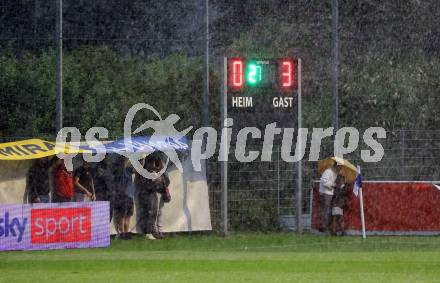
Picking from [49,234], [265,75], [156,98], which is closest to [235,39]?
[156,98]

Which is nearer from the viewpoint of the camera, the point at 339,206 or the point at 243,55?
the point at 339,206

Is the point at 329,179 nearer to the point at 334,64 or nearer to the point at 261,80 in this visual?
the point at 261,80

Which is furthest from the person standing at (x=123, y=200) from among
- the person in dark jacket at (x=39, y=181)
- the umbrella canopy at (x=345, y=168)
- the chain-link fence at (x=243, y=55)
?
the umbrella canopy at (x=345, y=168)

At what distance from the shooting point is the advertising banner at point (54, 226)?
21.5 metres

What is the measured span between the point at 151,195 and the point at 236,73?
10.3 ft

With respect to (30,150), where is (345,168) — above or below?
below

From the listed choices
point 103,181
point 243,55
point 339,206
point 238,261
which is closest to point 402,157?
point 339,206

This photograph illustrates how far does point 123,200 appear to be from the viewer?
25.4 metres

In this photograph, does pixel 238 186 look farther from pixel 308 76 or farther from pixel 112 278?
pixel 112 278

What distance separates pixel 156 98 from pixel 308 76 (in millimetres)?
5516

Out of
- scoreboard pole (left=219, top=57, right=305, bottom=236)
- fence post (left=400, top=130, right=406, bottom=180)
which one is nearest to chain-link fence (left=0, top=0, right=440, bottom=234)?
fence post (left=400, top=130, right=406, bottom=180)

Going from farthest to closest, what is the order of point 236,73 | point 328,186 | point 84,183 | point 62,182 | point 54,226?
1. point 328,186
2. point 236,73
3. point 84,183
4. point 62,182
5. point 54,226

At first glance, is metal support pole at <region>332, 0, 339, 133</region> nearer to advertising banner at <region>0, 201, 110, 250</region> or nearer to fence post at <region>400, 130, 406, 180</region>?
fence post at <region>400, 130, 406, 180</region>

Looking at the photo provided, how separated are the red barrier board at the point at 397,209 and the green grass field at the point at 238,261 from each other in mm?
1064
